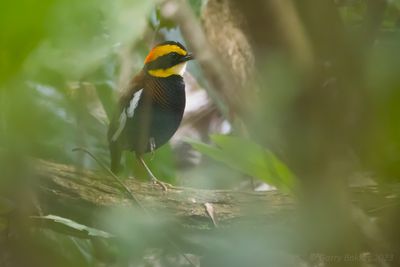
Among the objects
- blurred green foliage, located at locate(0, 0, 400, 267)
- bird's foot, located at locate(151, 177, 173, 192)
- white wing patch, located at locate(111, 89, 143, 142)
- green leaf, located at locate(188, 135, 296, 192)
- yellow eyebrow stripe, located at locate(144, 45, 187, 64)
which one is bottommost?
blurred green foliage, located at locate(0, 0, 400, 267)

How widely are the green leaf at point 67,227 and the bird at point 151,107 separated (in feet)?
0.56

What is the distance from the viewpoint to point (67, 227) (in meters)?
1.04

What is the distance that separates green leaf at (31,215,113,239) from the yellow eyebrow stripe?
0.95ft

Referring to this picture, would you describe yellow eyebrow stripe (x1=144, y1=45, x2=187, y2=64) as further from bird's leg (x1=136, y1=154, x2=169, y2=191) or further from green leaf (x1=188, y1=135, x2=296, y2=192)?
green leaf (x1=188, y1=135, x2=296, y2=192)

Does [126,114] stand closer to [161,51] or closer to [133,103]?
[133,103]

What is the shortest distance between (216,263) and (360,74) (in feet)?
1.86

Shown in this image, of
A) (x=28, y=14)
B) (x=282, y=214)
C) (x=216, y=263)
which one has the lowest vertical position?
(x=28, y=14)

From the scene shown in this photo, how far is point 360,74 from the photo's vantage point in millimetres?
418

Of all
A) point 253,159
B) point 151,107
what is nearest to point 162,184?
point 151,107

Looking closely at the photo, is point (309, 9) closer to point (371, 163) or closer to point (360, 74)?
point (360, 74)

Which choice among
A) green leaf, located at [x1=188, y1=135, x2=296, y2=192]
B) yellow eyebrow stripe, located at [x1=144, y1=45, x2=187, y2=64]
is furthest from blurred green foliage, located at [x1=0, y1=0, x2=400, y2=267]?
yellow eyebrow stripe, located at [x1=144, y1=45, x2=187, y2=64]

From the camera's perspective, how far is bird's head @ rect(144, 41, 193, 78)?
1146 mm

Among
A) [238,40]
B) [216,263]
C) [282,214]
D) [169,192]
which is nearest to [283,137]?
[216,263]

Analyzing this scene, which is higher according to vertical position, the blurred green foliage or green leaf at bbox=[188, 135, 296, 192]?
green leaf at bbox=[188, 135, 296, 192]
